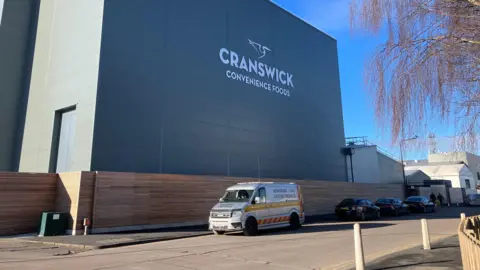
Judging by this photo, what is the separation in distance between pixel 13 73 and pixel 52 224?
15.4 m

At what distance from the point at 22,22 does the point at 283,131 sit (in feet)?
72.3

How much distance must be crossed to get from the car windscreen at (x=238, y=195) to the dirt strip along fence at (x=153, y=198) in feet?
12.3

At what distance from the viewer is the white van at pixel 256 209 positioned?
1523 cm

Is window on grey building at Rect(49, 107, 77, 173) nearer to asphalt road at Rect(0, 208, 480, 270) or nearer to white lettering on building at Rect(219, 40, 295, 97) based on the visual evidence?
asphalt road at Rect(0, 208, 480, 270)

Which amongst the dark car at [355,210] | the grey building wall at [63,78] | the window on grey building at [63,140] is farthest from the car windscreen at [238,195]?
the window on grey building at [63,140]

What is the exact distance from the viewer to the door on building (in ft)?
70.0

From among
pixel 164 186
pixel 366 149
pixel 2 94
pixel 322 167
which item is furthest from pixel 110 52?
pixel 366 149

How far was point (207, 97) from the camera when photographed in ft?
83.3

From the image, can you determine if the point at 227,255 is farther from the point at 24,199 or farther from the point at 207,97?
the point at 207,97

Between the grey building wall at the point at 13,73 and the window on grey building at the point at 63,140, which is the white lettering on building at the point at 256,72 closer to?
the window on grey building at the point at 63,140

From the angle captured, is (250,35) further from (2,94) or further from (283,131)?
(2,94)

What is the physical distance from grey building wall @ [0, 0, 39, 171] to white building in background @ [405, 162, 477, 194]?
6259 cm

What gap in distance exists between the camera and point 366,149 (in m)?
41.8

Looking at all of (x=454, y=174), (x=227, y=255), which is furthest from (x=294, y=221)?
(x=454, y=174)
